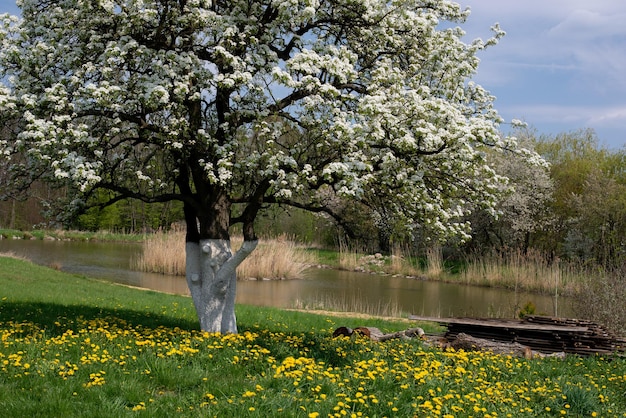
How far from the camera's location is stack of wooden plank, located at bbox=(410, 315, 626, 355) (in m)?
12.8

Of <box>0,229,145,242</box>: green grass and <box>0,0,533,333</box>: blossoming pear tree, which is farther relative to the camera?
<box>0,229,145,242</box>: green grass

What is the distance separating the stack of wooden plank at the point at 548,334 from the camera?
12.8 meters

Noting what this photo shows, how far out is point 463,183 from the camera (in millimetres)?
10141

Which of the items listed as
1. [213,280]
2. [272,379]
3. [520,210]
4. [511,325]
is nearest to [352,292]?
[511,325]

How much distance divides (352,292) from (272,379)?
2145 centimetres

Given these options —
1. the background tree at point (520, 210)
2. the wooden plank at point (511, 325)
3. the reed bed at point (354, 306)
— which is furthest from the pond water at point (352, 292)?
the background tree at point (520, 210)

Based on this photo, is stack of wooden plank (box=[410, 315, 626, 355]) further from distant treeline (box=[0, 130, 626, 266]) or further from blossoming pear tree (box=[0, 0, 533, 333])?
distant treeline (box=[0, 130, 626, 266])

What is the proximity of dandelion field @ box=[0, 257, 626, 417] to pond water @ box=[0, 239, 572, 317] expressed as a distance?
37.7 ft

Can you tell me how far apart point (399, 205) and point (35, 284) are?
563 inches

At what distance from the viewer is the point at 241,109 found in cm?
991

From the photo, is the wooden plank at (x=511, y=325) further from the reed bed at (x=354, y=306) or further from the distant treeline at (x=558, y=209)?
the distant treeline at (x=558, y=209)

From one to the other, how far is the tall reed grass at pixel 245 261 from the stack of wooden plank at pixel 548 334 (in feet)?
56.4

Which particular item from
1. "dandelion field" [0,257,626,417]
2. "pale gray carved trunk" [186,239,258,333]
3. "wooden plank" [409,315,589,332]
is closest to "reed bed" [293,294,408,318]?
"wooden plank" [409,315,589,332]

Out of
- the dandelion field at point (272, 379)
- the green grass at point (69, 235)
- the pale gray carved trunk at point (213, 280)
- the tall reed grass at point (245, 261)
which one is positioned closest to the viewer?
the dandelion field at point (272, 379)
